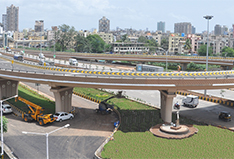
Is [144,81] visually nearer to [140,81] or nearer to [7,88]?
[140,81]

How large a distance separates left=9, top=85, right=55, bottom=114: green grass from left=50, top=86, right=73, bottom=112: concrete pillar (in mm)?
3826

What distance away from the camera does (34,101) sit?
173ft

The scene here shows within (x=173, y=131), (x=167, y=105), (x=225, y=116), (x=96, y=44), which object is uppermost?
(x=96, y=44)

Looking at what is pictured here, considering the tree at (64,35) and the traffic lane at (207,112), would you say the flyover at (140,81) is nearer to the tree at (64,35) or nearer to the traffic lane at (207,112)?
the traffic lane at (207,112)

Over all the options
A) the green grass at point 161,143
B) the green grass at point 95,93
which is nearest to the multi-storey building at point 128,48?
the green grass at point 95,93

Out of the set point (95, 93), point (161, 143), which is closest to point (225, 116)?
point (161, 143)

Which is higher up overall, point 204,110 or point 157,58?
point 157,58

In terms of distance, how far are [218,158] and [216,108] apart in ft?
80.0

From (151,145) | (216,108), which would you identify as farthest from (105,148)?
(216,108)

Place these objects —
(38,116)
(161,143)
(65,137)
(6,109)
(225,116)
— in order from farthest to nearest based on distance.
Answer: (6,109) → (225,116) → (38,116) → (65,137) → (161,143)

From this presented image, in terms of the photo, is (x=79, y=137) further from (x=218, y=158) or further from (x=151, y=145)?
(x=218, y=158)

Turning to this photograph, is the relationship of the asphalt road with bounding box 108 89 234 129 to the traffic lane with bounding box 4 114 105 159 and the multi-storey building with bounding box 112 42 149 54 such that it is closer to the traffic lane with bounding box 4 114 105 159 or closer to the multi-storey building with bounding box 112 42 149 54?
the traffic lane with bounding box 4 114 105 159

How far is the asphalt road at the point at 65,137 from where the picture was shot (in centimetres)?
2975

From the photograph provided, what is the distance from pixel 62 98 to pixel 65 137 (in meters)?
9.12
